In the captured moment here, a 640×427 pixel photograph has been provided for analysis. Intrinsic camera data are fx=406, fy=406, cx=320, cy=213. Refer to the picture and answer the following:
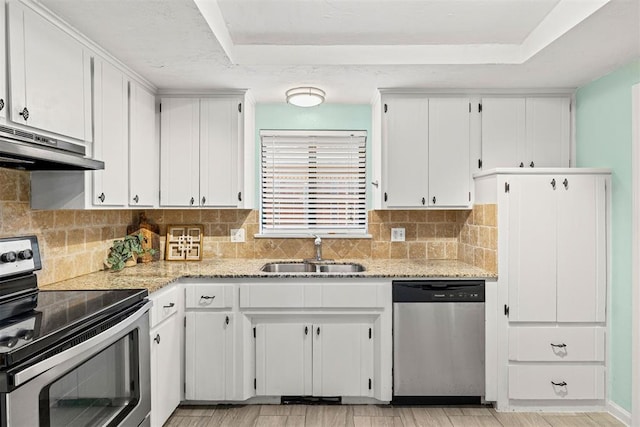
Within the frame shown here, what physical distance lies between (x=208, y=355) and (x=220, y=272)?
531 millimetres

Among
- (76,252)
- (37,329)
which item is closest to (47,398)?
(37,329)

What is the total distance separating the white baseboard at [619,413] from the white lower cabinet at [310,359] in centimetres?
156

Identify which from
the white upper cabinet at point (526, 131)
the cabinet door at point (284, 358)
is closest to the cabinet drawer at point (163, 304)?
the cabinet door at point (284, 358)

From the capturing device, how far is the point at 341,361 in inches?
104

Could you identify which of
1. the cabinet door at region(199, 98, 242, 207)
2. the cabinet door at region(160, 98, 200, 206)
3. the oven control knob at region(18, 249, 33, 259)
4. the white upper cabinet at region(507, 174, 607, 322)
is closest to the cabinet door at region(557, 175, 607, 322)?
the white upper cabinet at region(507, 174, 607, 322)

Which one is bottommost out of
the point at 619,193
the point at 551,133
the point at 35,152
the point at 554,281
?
the point at 554,281

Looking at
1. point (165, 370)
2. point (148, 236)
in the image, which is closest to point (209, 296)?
point (165, 370)

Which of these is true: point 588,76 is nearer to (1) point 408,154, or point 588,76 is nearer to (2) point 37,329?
(1) point 408,154

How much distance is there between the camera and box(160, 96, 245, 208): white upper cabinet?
2.97 m

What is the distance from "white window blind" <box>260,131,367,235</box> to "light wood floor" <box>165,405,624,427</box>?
1347 millimetres

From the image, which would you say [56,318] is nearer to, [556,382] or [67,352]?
[67,352]

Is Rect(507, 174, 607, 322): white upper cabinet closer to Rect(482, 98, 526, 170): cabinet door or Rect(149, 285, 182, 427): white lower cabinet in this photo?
Rect(482, 98, 526, 170): cabinet door

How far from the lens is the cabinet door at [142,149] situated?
8.54 feet

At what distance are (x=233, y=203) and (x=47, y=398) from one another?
1.85 metres
